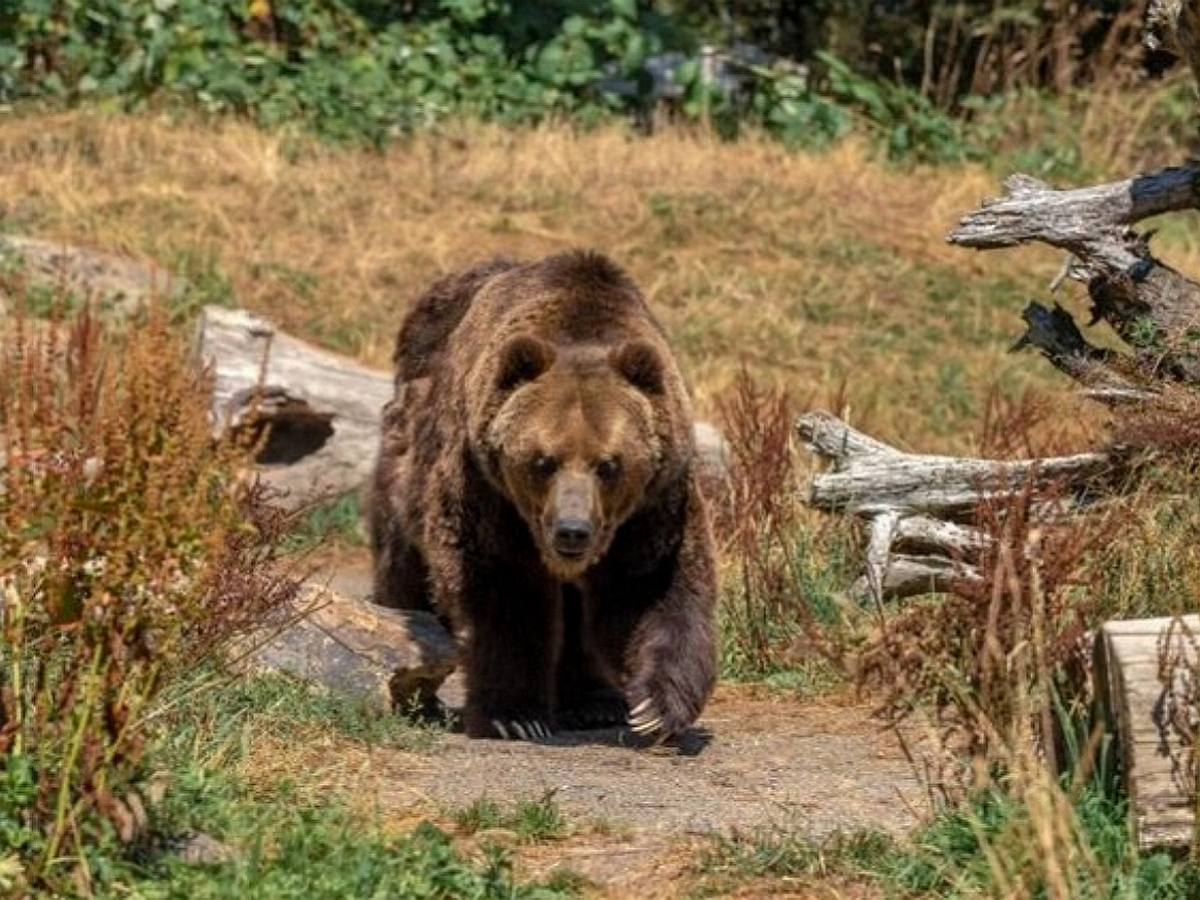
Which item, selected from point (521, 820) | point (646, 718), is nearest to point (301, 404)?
point (646, 718)

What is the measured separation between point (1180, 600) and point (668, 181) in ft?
29.5

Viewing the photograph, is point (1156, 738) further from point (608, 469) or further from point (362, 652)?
point (362, 652)

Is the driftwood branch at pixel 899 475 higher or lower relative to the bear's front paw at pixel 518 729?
higher

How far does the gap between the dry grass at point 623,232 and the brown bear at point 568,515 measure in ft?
16.7

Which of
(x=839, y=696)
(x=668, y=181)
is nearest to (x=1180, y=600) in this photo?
(x=839, y=696)

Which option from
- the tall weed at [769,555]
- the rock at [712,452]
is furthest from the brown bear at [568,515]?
the rock at [712,452]

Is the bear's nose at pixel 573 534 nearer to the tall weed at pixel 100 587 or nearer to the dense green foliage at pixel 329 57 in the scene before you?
the tall weed at pixel 100 587

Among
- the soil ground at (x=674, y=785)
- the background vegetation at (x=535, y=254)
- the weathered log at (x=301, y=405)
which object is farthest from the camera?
the weathered log at (x=301, y=405)

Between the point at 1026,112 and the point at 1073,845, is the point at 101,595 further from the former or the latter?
the point at 1026,112

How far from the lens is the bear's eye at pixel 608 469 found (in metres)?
7.37

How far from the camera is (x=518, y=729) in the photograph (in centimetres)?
767

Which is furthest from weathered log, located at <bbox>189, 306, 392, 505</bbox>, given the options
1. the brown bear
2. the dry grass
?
the brown bear

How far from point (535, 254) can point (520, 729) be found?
25.0ft

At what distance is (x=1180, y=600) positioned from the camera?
292 inches
